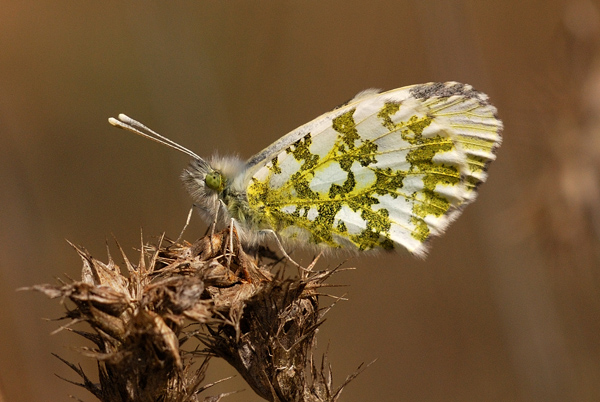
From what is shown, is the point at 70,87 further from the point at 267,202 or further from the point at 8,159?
the point at 267,202

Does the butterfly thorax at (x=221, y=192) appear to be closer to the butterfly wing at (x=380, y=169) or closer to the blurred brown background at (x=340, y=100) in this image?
the butterfly wing at (x=380, y=169)

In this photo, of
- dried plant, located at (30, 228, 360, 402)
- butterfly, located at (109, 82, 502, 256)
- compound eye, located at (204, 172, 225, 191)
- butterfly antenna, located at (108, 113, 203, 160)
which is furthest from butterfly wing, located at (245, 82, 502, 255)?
dried plant, located at (30, 228, 360, 402)

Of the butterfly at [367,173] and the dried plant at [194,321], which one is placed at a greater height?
the butterfly at [367,173]

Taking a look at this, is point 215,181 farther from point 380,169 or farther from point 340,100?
point 340,100

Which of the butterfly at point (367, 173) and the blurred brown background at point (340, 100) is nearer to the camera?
the butterfly at point (367, 173)

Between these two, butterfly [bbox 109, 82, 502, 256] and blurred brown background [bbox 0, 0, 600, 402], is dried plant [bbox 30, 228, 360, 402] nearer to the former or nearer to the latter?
butterfly [bbox 109, 82, 502, 256]

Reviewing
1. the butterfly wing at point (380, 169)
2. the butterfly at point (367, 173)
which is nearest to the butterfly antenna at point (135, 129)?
the butterfly at point (367, 173)

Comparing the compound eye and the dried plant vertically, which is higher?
the compound eye
